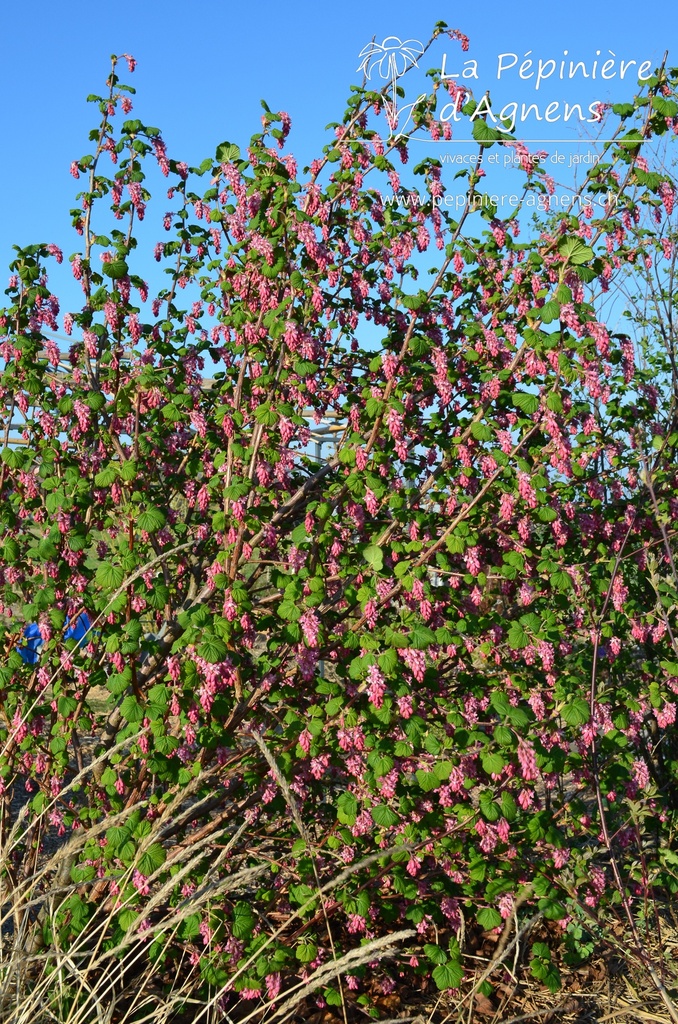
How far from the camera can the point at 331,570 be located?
3717 millimetres

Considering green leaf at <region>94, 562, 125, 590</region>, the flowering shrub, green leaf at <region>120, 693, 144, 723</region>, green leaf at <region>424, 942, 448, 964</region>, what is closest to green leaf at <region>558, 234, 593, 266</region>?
the flowering shrub

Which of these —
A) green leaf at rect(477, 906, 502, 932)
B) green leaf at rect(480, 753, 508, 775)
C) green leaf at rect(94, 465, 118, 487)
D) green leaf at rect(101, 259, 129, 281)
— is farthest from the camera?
green leaf at rect(101, 259, 129, 281)

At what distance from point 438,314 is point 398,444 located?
69 cm

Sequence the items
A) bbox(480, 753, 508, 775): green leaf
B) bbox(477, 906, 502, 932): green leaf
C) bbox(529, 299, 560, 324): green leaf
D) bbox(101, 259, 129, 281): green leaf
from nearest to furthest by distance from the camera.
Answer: bbox(480, 753, 508, 775): green leaf < bbox(529, 299, 560, 324): green leaf < bbox(477, 906, 502, 932): green leaf < bbox(101, 259, 129, 281): green leaf

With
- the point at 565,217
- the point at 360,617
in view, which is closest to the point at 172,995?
the point at 360,617

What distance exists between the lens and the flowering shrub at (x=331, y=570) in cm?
343

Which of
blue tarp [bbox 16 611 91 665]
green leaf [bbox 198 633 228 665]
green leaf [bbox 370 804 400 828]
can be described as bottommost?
green leaf [bbox 370 804 400 828]

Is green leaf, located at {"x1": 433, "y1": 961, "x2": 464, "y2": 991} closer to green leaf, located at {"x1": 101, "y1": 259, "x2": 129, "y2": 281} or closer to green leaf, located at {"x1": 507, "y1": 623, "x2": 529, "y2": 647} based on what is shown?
green leaf, located at {"x1": 507, "y1": 623, "x2": 529, "y2": 647}

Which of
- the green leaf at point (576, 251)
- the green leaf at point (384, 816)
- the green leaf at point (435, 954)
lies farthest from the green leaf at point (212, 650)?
the green leaf at point (576, 251)

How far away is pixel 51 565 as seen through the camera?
147 inches

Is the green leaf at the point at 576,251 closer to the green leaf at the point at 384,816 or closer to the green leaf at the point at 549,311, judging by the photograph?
the green leaf at the point at 549,311

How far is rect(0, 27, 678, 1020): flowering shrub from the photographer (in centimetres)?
343

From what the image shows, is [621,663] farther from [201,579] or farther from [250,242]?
[250,242]

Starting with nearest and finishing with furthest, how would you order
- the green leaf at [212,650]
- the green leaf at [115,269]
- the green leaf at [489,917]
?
the green leaf at [212,650], the green leaf at [489,917], the green leaf at [115,269]
